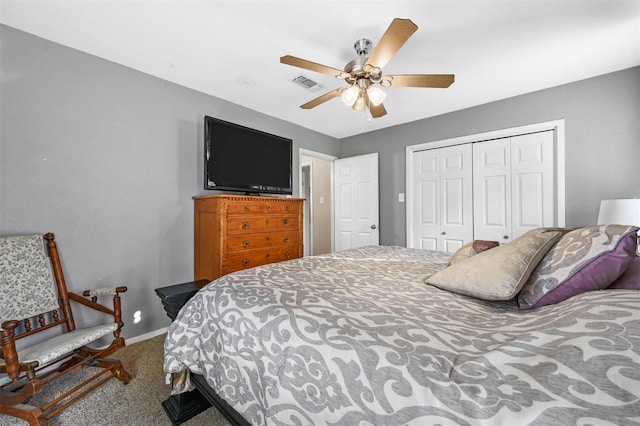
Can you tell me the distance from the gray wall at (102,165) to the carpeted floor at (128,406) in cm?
68

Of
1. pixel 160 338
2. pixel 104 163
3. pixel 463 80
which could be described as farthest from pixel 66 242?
pixel 463 80

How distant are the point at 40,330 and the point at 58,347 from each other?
408 millimetres

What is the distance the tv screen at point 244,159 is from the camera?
2.69 meters

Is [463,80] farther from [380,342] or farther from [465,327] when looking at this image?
[380,342]

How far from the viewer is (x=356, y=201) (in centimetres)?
438

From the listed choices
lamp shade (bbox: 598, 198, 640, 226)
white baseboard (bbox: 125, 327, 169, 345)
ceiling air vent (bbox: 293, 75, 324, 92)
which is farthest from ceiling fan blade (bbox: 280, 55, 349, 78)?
white baseboard (bbox: 125, 327, 169, 345)

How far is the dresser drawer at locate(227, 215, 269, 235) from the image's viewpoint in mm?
2547

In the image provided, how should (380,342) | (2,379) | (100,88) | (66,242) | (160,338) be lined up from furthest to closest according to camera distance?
(160,338), (100,88), (66,242), (2,379), (380,342)

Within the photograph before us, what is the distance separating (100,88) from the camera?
→ 223 cm

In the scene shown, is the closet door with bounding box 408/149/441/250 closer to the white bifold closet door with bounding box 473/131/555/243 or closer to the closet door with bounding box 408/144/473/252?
the closet door with bounding box 408/144/473/252

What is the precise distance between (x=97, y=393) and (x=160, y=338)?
0.80 metres

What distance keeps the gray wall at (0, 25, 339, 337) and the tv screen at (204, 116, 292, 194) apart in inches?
10.4

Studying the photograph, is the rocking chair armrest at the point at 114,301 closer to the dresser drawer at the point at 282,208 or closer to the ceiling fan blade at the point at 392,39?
the dresser drawer at the point at 282,208

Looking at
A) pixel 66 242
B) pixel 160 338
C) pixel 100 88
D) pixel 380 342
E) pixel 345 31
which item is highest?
pixel 345 31
